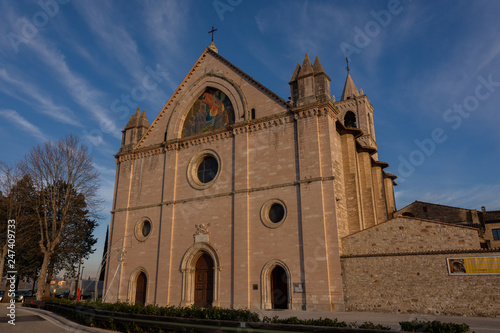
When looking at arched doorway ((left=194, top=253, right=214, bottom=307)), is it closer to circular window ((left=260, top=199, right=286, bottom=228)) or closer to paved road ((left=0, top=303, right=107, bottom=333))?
circular window ((left=260, top=199, right=286, bottom=228))

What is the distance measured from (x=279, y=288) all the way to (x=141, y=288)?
10705mm

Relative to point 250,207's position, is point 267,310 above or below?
below

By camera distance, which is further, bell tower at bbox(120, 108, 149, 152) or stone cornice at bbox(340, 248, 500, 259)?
bell tower at bbox(120, 108, 149, 152)

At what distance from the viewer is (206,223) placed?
75.7 feet

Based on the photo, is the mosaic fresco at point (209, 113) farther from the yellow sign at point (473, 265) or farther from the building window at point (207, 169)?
the yellow sign at point (473, 265)

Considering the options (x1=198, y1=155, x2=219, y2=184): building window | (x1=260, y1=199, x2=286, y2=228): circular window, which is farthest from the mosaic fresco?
(x1=260, y1=199, x2=286, y2=228): circular window

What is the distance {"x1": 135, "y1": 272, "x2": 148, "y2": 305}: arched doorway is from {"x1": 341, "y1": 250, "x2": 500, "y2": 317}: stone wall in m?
14.1

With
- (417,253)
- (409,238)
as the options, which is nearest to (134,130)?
(409,238)

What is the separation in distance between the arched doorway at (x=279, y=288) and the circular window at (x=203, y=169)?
7495mm

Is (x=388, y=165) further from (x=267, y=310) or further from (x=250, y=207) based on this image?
(x=267, y=310)

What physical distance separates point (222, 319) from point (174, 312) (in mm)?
2002

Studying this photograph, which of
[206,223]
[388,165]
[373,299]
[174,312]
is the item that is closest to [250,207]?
[206,223]

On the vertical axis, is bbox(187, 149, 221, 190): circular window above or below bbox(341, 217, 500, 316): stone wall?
above

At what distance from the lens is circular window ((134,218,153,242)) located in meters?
25.9
